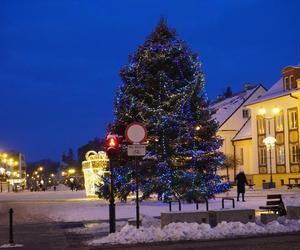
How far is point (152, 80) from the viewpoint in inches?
1224

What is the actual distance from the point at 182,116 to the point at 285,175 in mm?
32671

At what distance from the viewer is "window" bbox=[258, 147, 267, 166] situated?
64.6 meters

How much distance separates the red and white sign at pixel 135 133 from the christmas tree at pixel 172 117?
11.9 meters

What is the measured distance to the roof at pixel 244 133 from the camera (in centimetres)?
7162

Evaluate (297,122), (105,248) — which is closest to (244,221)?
(105,248)

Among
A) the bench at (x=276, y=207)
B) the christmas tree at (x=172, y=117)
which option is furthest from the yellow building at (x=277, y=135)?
the bench at (x=276, y=207)

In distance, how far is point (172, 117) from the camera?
98.4 ft

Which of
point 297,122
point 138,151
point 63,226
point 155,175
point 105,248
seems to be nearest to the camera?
point 105,248

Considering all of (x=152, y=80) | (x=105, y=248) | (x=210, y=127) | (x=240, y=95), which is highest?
(x=240, y=95)

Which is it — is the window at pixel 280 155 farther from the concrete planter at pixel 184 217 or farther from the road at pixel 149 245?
the concrete planter at pixel 184 217

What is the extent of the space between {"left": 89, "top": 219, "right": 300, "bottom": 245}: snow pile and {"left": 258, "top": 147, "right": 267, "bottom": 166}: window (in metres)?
46.4

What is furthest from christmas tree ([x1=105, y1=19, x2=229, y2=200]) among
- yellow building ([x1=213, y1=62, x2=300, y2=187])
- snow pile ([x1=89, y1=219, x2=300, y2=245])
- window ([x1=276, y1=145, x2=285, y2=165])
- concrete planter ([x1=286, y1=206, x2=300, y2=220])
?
window ([x1=276, y1=145, x2=285, y2=165])

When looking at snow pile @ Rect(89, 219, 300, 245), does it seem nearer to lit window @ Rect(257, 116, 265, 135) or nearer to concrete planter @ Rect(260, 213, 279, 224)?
concrete planter @ Rect(260, 213, 279, 224)

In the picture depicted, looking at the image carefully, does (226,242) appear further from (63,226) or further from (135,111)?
(135,111)
